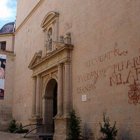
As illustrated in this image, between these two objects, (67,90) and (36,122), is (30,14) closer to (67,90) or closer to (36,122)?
(36,122)

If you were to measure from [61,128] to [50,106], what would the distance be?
3478mm

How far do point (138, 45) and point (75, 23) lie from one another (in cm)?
490

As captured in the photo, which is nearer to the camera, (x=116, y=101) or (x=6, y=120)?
(x=116, y=101)

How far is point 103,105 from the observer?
10875 mm

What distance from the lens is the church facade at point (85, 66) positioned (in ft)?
31.9

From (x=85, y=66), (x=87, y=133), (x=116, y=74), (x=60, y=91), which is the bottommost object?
(x=87, y=133)

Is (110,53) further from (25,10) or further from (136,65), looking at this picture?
(25,10)

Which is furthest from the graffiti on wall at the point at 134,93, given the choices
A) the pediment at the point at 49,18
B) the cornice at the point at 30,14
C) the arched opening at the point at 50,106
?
the cornice at the point at 30,14

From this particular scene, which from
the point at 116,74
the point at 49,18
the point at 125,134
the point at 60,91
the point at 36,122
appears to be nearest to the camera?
the point at 125,134

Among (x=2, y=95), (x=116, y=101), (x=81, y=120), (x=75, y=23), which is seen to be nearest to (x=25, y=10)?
(x=2, y=95)

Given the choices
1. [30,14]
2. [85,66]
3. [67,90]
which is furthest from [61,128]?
[30,14]

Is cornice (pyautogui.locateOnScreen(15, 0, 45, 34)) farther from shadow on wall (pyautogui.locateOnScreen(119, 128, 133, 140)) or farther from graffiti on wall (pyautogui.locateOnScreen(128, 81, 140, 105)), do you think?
shadow on wall (pyautogui.locateOnScreen(119, 128, 133, 140))

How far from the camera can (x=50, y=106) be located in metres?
16.3

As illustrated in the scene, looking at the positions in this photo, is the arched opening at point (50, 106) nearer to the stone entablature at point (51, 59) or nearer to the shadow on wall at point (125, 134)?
the stone entablature at point (51, 59)
